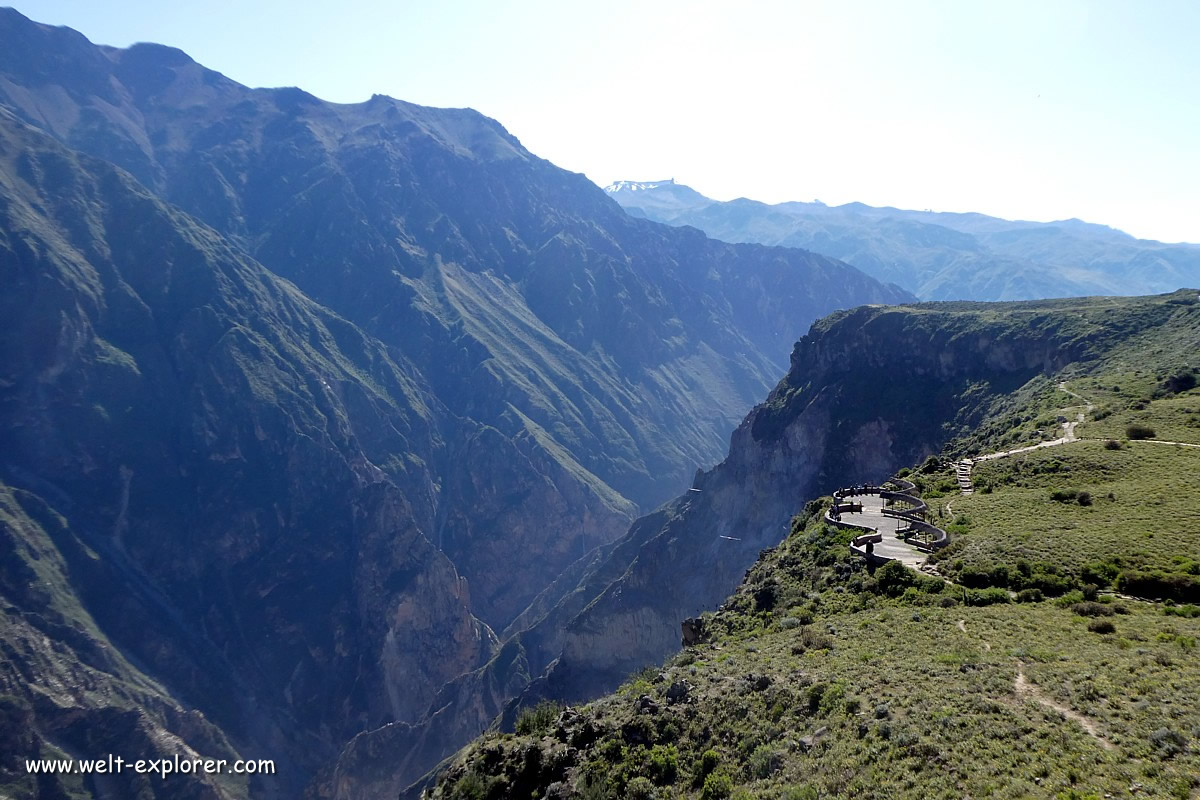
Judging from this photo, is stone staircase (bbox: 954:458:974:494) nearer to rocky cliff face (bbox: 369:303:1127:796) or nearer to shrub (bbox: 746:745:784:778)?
shrub (bbox: 746:745:784:778)

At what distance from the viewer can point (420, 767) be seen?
458ft

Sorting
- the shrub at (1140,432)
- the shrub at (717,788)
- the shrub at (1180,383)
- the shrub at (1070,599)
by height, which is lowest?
the shrub at (717,788)

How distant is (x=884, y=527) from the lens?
49500mm

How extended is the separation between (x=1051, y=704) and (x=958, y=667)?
3.81 meters

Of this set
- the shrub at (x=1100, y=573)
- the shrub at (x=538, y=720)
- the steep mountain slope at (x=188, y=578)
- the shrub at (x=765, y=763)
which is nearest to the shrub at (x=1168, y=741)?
the shrub at (x=765, y=763)

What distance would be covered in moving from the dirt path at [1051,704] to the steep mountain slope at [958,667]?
73 millimetres

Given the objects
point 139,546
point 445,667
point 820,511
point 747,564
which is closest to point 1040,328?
point 747,564

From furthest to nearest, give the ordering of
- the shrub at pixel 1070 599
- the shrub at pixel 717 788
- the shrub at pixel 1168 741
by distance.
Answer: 1. the shrub at pixel 1070 599
2. the shrub at pixel 717 788
3. the shrub at pixel 1168 741

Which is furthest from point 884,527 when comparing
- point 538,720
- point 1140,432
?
point 538,720

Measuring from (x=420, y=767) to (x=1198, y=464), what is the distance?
13407 cm

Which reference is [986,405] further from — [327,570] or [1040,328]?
[327,570]

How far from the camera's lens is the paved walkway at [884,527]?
4097 cm

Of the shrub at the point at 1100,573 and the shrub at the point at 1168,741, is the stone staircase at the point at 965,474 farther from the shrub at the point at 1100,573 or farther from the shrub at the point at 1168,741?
the shrub at the point at 1168,741

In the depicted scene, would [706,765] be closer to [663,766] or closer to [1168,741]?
[663,766]
